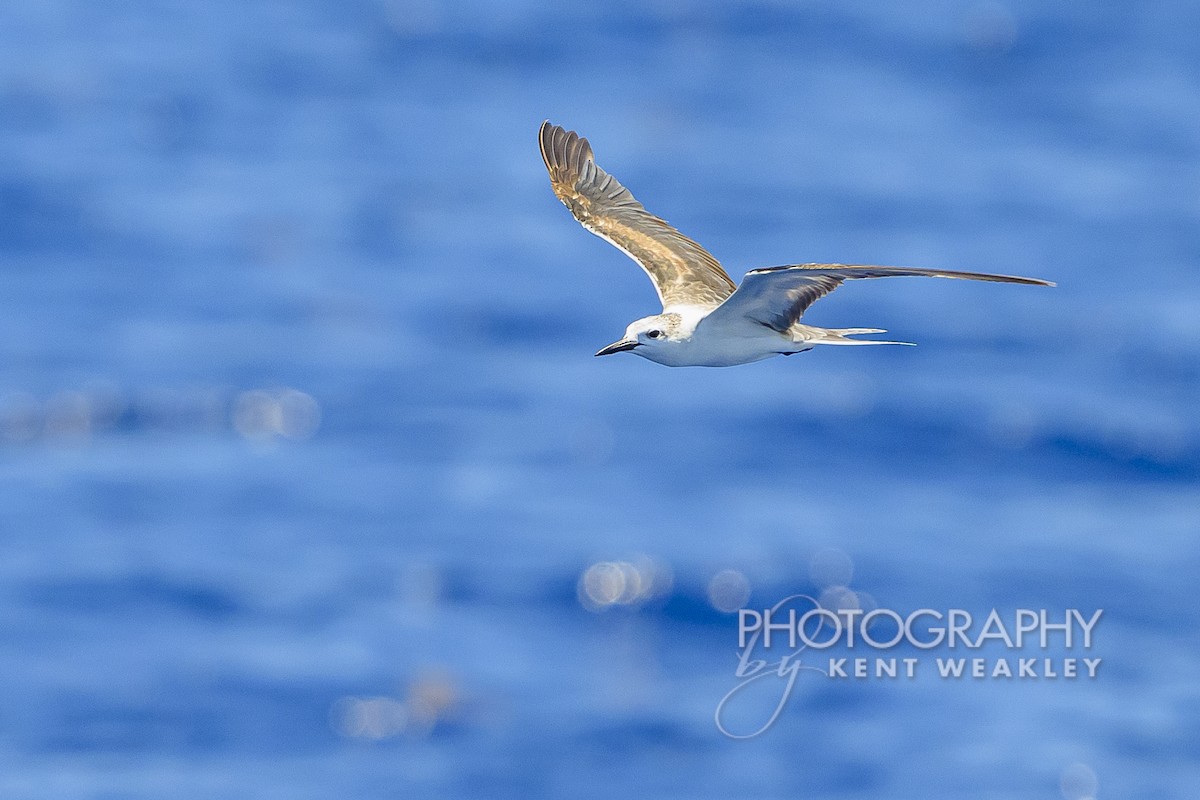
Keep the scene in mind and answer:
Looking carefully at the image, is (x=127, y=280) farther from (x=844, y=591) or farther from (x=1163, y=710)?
(x=1163, y=710)

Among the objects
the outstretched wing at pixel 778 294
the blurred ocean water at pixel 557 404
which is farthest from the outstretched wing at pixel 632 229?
the blurred ocean water at pixel 557 404

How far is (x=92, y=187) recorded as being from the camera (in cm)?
6022

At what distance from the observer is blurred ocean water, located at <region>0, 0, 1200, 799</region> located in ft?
134

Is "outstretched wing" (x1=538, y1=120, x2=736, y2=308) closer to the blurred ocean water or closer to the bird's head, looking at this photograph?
the bird's head

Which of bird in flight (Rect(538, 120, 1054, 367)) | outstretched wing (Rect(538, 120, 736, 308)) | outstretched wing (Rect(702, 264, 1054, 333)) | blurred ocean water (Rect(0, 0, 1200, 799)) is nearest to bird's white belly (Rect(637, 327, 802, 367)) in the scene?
bird in flight (Rect(538, 120, 1054, 367))

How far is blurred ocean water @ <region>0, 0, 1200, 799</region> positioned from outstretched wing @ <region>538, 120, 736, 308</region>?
985 inches

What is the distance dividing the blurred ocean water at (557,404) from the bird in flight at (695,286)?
25059 mm

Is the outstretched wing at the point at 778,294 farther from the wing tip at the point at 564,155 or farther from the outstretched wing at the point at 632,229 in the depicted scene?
the wing tip at the point at 564,155

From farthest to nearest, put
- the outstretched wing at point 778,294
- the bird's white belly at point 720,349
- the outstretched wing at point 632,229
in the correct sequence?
the outstretched wing at point 632,229 → the bird's white belly at point 720,349 → the outstretched wing at point 778,294

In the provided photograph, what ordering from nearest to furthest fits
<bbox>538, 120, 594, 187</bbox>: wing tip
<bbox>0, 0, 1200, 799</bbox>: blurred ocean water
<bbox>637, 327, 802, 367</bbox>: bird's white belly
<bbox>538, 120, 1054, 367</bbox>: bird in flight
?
<bbox>538, 120, 1054, 367</bbox>: bird in flight < <bbox>637, 327, 802, 367</bbox>: bird's white belly < <bbox>538, 120, 594, 187</bbox>: wing tip < <bbox>0, 0, 1200, 799</bbox>: blurred ocean water

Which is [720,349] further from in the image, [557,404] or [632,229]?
[557,404]

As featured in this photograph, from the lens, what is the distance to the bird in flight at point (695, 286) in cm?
1138

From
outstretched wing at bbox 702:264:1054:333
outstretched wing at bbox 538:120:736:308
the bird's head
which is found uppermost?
outstretched wing at bbox 538:120:736:308

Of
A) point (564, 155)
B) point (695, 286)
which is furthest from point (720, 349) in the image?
point (564, 155)
